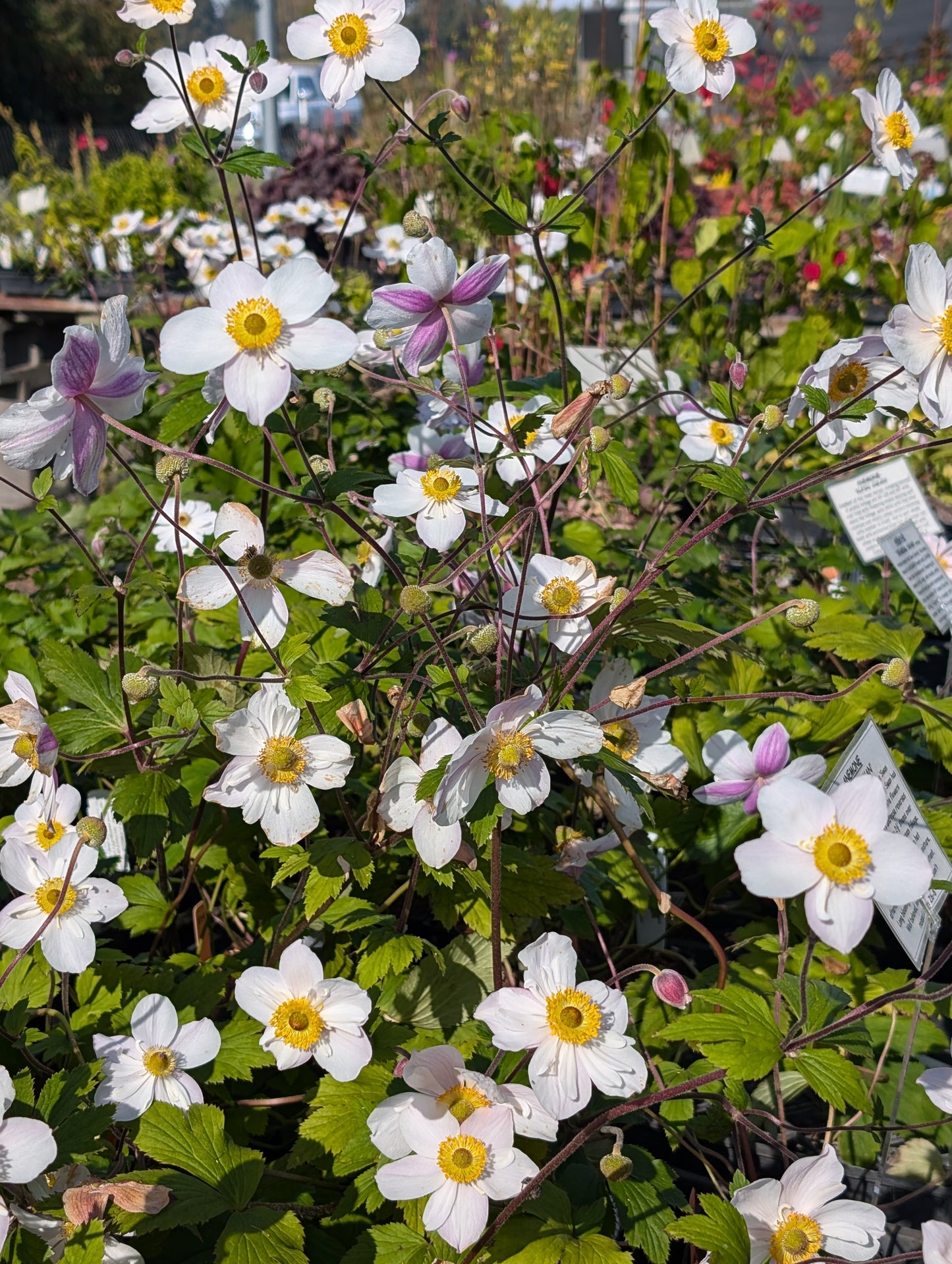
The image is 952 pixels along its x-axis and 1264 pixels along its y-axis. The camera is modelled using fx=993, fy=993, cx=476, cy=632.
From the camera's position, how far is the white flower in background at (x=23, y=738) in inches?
39.6

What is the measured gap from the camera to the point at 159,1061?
3.41 ft

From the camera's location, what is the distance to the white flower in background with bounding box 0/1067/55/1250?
2.55 ft

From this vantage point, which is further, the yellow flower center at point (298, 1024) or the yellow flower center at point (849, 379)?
the yellow flower center at point (849, 379)

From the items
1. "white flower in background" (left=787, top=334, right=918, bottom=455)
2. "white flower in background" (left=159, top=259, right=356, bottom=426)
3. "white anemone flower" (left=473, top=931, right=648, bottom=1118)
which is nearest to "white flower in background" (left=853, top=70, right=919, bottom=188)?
"white flower in background" (left=787, top=334, right=918, bottom=455)

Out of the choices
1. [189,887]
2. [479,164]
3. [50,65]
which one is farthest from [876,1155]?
[50,65]

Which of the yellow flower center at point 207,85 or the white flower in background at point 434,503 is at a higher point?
the yellow flower center at point 207,85

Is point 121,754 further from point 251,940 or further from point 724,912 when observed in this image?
point 724,912

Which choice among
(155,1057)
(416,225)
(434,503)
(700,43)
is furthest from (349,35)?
(155,1057)

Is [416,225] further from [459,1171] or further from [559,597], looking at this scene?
[459,1171]

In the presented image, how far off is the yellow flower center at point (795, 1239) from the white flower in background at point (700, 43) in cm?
129

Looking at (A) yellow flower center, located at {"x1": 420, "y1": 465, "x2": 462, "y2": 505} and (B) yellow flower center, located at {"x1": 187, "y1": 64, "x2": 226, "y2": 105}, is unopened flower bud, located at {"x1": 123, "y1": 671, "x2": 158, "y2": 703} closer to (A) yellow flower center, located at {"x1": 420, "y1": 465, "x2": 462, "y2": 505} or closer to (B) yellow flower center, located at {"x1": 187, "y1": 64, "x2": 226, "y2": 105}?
(A) yellow flower center, located at {"x1": 420, "y1": 465, "x2": 462, "y2": 505}

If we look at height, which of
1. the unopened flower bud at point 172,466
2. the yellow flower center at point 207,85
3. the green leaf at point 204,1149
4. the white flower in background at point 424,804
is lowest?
the green leaf at point 204,1149

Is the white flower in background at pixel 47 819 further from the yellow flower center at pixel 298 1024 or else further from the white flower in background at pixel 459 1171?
the white flower in background at pixel 459 1171

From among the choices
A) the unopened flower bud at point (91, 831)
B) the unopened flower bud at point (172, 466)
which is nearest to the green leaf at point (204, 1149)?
the unopened flower bud at point (91, 831)
